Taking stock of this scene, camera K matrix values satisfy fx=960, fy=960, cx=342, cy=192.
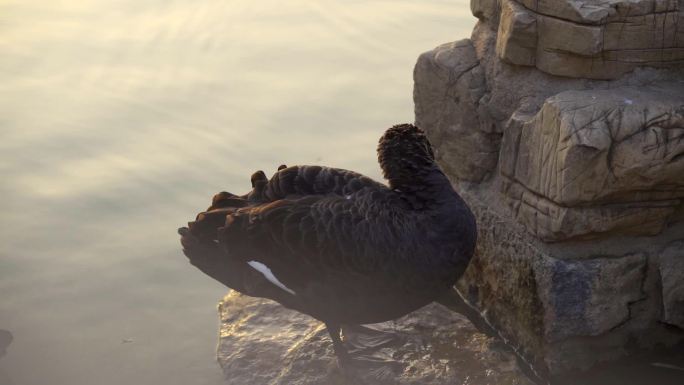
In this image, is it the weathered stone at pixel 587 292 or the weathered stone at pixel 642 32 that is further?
the weathered stone at pixel 587 292

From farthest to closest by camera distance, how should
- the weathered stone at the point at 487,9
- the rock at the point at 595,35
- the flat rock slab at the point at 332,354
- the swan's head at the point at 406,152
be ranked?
the weathered stone at the point at 487,9, the flat rock slab at the point at 332,354, the swan's head at the point at 406,152, the rock at the point at 595,35

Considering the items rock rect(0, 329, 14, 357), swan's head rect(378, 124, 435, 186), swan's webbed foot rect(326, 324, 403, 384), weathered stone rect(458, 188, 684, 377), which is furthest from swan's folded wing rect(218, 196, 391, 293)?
rock rect(0, 329, 14, 357)

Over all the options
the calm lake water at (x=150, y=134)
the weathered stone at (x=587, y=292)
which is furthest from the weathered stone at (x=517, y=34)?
the calm lake water at (x=150, y=134)

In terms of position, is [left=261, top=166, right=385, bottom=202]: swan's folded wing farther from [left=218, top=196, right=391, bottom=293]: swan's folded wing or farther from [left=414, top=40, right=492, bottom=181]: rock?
[left=414, top=40, right=492, bottom=181]: rock

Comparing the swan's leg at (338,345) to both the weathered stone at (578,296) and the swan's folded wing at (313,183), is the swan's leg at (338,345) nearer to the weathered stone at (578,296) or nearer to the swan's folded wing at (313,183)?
the swan's folded wing at (313,183)

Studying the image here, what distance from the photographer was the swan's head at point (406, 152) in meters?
3.39

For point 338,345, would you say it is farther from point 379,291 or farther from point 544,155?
point 544,155

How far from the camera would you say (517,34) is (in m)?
3.31

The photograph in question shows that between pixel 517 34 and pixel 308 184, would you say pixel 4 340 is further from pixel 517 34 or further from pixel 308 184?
pixel 517 34

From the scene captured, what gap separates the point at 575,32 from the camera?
10.5 ft

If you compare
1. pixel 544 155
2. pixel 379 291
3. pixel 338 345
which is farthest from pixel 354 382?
pixel 544 155

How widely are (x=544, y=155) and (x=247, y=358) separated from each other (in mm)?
1389

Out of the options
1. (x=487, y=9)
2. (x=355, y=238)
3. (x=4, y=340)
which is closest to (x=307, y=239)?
(x=355, y=238)

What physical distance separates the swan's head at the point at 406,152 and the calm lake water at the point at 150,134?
43.2 inches
